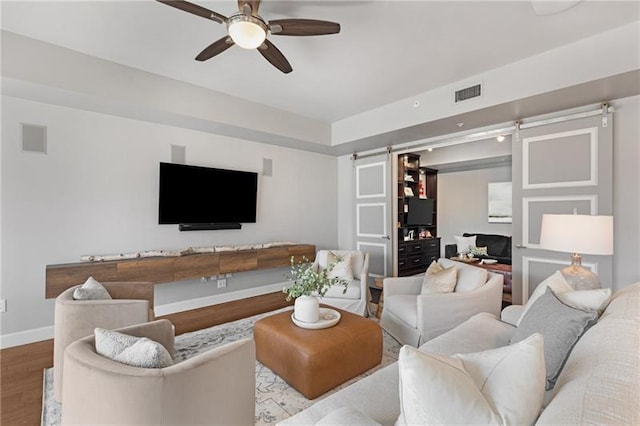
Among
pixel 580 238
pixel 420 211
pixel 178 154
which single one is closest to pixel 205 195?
pixel 178 154

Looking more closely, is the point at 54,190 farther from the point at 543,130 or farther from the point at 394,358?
the point at 543,130

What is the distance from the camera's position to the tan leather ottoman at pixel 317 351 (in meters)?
2.02

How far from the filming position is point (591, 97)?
2951 mm

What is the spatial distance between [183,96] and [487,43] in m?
3.17

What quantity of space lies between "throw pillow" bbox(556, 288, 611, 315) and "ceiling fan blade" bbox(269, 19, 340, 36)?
220cm

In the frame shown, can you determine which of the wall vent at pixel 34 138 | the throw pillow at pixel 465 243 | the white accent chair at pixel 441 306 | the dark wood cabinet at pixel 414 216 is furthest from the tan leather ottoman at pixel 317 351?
Result: the throw pillow at pixel 465 243

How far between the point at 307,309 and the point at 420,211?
475 cm

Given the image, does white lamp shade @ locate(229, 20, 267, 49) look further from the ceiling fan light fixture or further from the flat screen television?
the flat screen television

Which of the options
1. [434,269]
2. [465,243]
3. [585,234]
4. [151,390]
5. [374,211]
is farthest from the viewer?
[465,243]

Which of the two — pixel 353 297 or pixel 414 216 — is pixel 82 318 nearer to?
pixel 353 297

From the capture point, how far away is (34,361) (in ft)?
8.57

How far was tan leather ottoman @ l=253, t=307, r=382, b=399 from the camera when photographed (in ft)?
6.63

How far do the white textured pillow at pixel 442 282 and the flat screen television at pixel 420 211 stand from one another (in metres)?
3.53

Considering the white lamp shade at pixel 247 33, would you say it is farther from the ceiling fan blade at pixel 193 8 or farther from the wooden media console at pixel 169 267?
the wooden media console at pixel 169 267
